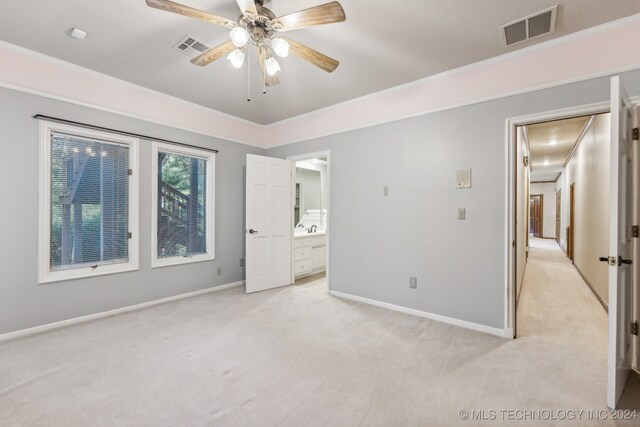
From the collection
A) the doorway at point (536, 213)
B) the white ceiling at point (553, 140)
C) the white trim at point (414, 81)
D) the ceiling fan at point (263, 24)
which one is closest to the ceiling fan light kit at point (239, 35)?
the ceiling fan at point (263, 24)

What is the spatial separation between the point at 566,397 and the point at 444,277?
4.52ft

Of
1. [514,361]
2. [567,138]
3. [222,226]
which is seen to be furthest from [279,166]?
[567,138]

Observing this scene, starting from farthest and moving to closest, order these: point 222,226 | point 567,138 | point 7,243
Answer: point 567,138 → point 222,226 → point 7,243

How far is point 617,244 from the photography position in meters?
1.70

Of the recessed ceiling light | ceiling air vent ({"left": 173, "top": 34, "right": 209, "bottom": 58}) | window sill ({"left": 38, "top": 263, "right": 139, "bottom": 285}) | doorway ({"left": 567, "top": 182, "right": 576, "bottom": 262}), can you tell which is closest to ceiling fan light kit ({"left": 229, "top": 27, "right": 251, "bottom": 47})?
ceiling air vent ({"left": 173, "top": 34, "right": 209, "bottom": 58})

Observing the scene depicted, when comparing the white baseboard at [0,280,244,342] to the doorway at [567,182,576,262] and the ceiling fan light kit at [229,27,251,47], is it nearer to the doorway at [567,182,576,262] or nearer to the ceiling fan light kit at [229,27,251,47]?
the ceiling fan light kit at [229,27,251,47]

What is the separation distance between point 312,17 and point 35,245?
10.9 ft

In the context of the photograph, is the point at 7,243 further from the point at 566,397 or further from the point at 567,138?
the point at 567,138

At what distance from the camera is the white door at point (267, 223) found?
13.8 ft

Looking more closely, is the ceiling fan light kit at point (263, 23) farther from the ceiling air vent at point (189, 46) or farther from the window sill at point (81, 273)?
the window sill at point (81, 273)

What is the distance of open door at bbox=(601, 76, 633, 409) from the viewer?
1690 mm

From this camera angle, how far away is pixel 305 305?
365 centimetres

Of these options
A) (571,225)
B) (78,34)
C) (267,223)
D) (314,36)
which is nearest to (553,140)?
(571,225)

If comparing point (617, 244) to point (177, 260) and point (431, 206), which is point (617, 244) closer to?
point (431, 206)
